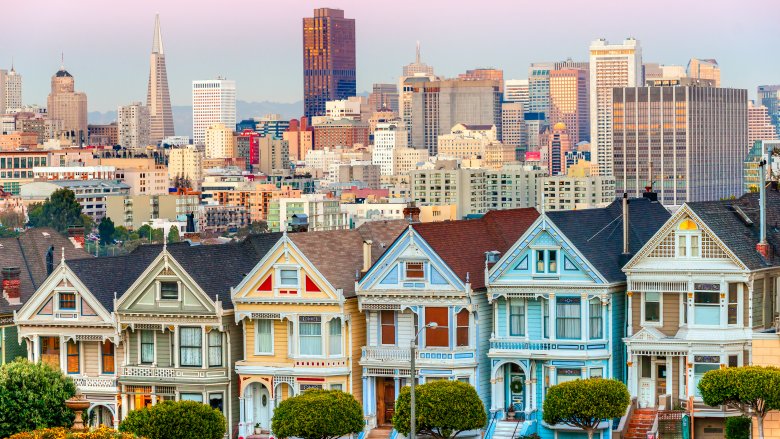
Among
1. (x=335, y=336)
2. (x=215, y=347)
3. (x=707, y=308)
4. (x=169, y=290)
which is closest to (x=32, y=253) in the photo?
(x=169, y=290)

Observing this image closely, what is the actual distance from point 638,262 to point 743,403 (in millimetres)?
4682

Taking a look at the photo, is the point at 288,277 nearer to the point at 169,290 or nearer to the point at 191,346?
the point at 191,346

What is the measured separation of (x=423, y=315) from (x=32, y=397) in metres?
10.9

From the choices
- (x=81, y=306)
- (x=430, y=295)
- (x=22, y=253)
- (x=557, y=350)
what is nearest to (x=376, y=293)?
(x=430, y=295)

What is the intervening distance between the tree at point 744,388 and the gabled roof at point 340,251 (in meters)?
10.3

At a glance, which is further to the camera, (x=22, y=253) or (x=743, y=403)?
(x=22, y=253)

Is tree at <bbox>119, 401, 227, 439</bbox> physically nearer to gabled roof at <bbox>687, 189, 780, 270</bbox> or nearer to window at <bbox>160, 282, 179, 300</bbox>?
window at <bbox>160, 282, 179, 300</bbox>

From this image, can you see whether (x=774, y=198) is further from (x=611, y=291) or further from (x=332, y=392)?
(x=332, y=392)

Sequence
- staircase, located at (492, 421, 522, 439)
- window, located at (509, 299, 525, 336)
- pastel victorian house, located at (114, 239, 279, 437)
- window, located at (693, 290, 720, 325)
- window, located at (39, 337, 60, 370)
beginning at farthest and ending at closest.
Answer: window, located at (39, 337, 60, 370)
pastel victorian house, located at (114, 239, 279, 437)
window, located at (509, 299, 525, 336)
staircase, located at (492, 421, 522, 439)
window, located at (693, 290, 720, 325)

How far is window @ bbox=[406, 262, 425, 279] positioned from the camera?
5603 centimetres

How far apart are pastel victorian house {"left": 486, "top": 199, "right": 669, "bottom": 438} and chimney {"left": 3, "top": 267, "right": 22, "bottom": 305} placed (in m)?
15.8

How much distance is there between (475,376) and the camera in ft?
183

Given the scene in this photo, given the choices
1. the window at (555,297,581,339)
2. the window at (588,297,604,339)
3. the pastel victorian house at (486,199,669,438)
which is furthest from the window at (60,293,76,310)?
the window at (588,297,604,339)

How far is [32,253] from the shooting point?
67.1 m
